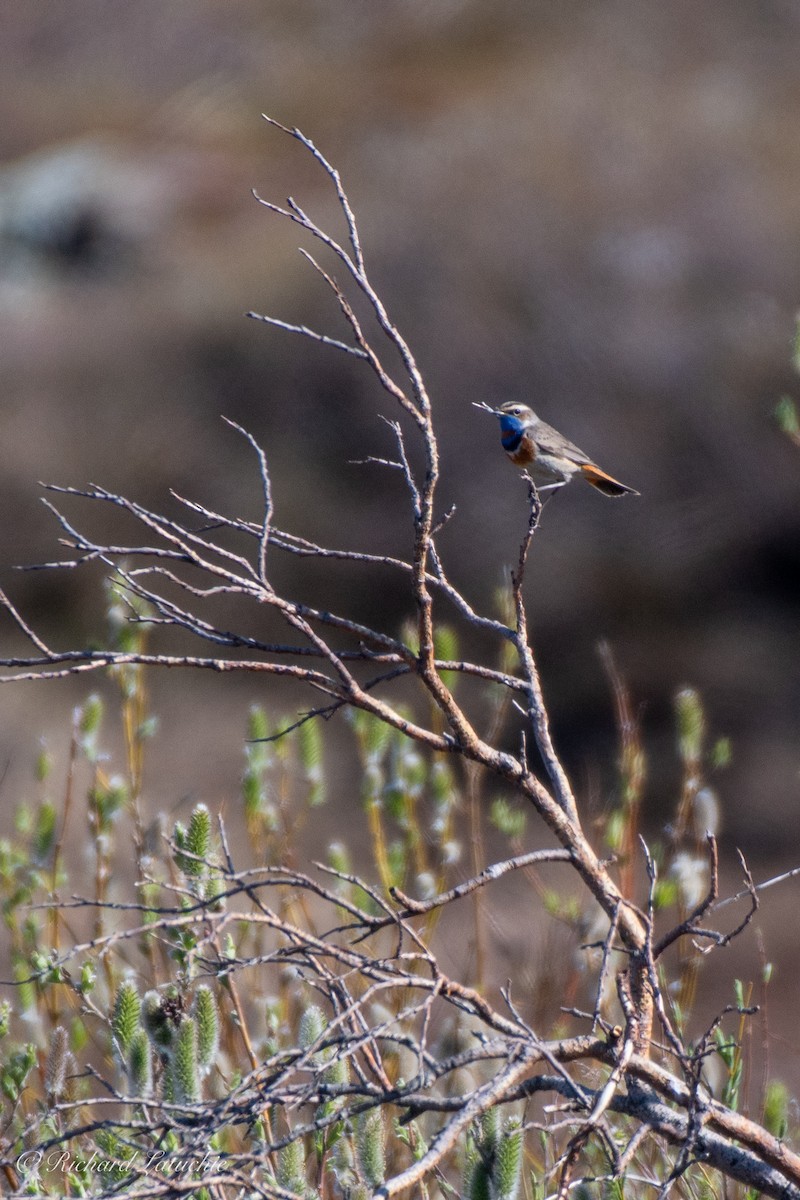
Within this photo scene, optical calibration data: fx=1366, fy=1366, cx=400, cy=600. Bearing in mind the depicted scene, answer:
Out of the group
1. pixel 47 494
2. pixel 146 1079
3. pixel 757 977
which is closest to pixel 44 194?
pixel 47 494

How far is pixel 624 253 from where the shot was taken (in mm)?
9602

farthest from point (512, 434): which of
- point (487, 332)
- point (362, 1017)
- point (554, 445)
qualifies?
point (487, 332)

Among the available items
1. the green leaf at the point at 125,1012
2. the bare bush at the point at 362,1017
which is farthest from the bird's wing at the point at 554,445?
the green leaf at the point at 125,1012

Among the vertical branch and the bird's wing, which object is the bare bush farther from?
the bird's wing

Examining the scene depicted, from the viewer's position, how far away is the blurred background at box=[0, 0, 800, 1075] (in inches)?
328

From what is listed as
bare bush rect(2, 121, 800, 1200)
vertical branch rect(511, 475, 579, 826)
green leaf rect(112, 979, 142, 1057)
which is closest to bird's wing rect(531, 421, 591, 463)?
bare bush rect(2, 121, 800, 1200)

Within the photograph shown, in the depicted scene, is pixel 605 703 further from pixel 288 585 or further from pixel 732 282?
pixel 732 282

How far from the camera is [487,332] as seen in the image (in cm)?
930

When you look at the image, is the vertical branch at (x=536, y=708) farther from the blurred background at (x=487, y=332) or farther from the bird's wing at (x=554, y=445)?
the blurred background at (x=487, y=332)

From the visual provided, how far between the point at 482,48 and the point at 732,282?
407 centimetres

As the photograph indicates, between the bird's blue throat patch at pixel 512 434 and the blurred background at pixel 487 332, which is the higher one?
the blurred background at pixel 487 332

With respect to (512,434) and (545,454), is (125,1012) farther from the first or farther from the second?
(512,434)

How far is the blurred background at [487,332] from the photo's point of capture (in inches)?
328

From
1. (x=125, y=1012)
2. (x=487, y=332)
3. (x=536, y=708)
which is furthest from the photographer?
(x=487, y=332)
